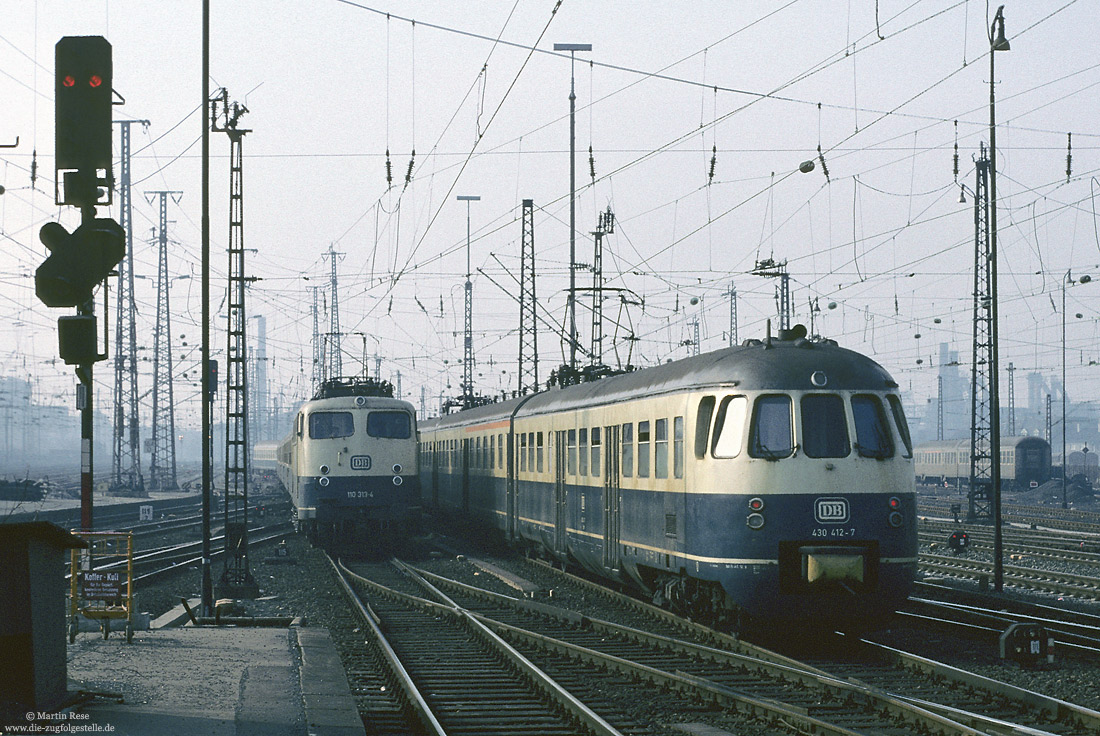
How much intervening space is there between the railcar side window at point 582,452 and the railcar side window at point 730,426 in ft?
19.6

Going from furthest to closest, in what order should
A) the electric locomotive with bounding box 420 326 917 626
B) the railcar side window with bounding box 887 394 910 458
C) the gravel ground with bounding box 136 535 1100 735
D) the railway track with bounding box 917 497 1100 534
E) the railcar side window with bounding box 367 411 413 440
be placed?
the railway track with bounding box 917 497 1100 534
the railcar side window with bounding box 367 411 413 440
the railcar side window with bounding box 887 394 910 458
the electric locomotive with bounding box 420 326 917 626
the gravel ground with bounding box 136 535 1100 735

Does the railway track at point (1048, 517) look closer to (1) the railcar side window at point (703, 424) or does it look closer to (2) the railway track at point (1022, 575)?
(2) the railway track at point (1022, 575)

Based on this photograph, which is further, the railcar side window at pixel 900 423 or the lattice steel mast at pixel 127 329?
the lattice steel mast at pixel 127 329

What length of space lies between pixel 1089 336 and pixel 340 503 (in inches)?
2343

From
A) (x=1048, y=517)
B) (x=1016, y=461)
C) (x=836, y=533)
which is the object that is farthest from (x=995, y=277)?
(x=1016, y=461)

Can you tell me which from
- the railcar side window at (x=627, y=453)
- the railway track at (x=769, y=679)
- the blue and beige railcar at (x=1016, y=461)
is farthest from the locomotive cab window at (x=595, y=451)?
the blue and beige railcar at (x=1016, y=461)

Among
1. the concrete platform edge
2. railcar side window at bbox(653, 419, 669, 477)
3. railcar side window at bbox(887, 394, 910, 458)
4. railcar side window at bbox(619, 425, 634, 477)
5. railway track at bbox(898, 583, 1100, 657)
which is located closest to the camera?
the concrete platform edge

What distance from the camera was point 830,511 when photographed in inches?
526

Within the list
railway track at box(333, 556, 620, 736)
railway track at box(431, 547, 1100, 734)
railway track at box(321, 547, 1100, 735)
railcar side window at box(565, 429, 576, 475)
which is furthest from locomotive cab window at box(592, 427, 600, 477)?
railway track at box(431, 547, 1100, 734)

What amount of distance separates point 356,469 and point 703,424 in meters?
14.9

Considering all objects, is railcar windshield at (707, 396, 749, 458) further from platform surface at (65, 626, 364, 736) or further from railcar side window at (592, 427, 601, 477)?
railcar side window at (592, 427, 601, 477)

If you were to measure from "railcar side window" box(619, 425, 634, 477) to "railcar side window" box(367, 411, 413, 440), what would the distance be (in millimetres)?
11622

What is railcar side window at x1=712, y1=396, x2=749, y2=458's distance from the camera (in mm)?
13752

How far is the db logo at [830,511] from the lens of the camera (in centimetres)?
1334
